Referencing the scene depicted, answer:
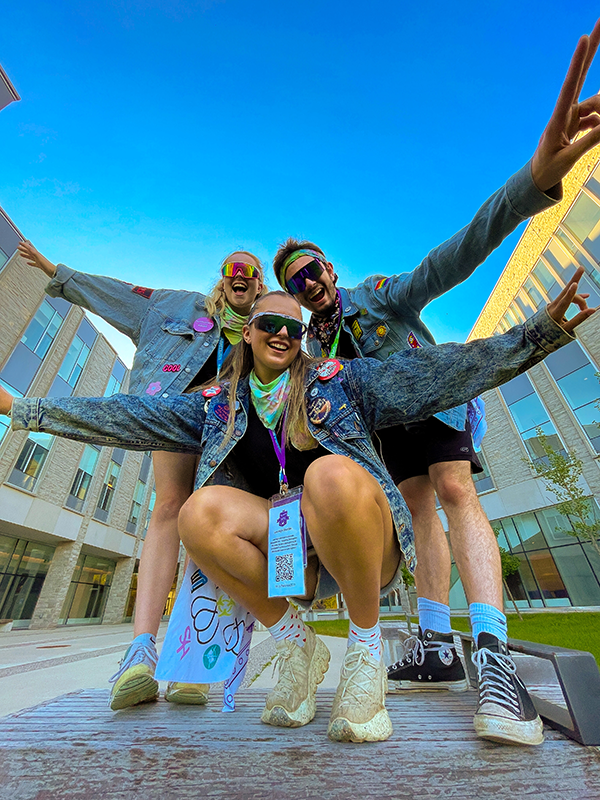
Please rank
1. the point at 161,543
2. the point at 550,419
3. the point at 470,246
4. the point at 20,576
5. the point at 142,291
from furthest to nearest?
the point at 550,419 < the point at 20,576 < the point at 142,291 < the point at 161,543 < the point at 470,246

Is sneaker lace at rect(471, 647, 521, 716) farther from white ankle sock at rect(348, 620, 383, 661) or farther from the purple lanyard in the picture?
the purple lanyard

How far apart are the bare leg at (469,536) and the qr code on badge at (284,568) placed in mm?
656

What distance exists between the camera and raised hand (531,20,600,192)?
140 cm

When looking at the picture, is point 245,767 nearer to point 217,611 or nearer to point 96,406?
point 217,611

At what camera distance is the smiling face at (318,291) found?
2.35 metres

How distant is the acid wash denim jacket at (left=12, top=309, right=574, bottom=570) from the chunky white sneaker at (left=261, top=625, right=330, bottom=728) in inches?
19.7

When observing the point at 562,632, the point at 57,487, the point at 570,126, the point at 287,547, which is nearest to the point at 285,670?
the point at 287,547

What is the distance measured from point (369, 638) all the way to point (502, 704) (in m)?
0.38

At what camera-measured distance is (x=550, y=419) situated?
17.9 metres

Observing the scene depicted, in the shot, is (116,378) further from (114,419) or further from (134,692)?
(134,692)

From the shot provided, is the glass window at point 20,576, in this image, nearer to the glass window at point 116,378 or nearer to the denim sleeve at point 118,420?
the glass window at point 116,378

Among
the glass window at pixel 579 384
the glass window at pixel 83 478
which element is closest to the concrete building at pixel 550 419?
the glass window at pixel 579 384

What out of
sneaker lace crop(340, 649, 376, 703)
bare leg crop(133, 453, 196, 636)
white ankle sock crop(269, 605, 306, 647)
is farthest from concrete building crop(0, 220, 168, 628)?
sneaker lace crop(340, 649, 376, 703)

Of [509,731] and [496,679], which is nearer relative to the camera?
[509,731]
